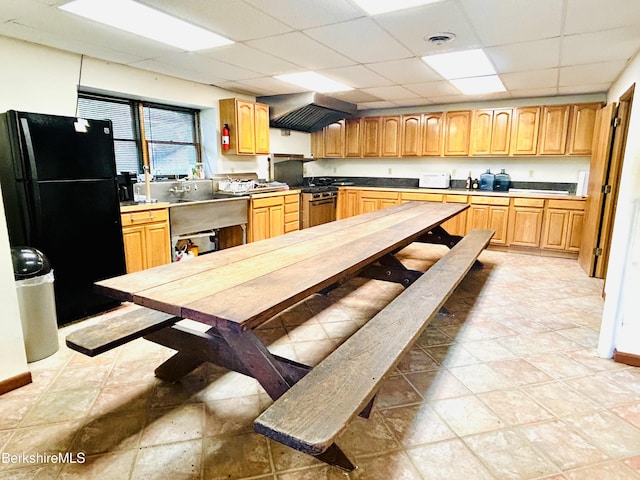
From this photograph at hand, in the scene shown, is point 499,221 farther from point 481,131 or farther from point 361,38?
point 361,38

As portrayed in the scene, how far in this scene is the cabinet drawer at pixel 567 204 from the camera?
500 centimetres

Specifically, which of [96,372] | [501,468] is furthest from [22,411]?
[501,468]

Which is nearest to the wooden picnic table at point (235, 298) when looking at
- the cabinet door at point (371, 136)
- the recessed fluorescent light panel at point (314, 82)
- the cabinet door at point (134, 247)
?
the cabinet door at point (134, 247)

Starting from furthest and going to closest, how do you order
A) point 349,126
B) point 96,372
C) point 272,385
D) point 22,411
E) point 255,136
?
1. point 349,126
2. point 255,136
3. point 96,372
4. point 22,411
5. point 272,385

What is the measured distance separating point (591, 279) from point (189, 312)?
4.59m

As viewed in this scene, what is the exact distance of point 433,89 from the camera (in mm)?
5059

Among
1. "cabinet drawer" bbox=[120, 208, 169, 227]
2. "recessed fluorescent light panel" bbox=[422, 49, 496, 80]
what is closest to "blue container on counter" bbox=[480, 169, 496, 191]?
"recessed fluorescent light panel" bbox=[422, 49, 496, 80]

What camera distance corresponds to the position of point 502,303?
11.4 feet

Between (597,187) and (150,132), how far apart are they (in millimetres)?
5260

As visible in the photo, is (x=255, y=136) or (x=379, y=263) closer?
(x=379, y=263)

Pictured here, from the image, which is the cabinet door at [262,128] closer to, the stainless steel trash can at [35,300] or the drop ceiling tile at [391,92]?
the drop ceiling tile at [391,92]

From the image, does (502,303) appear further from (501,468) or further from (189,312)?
(189,312)

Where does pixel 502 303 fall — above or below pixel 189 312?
below

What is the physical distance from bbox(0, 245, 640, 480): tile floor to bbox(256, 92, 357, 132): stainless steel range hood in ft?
11.8
